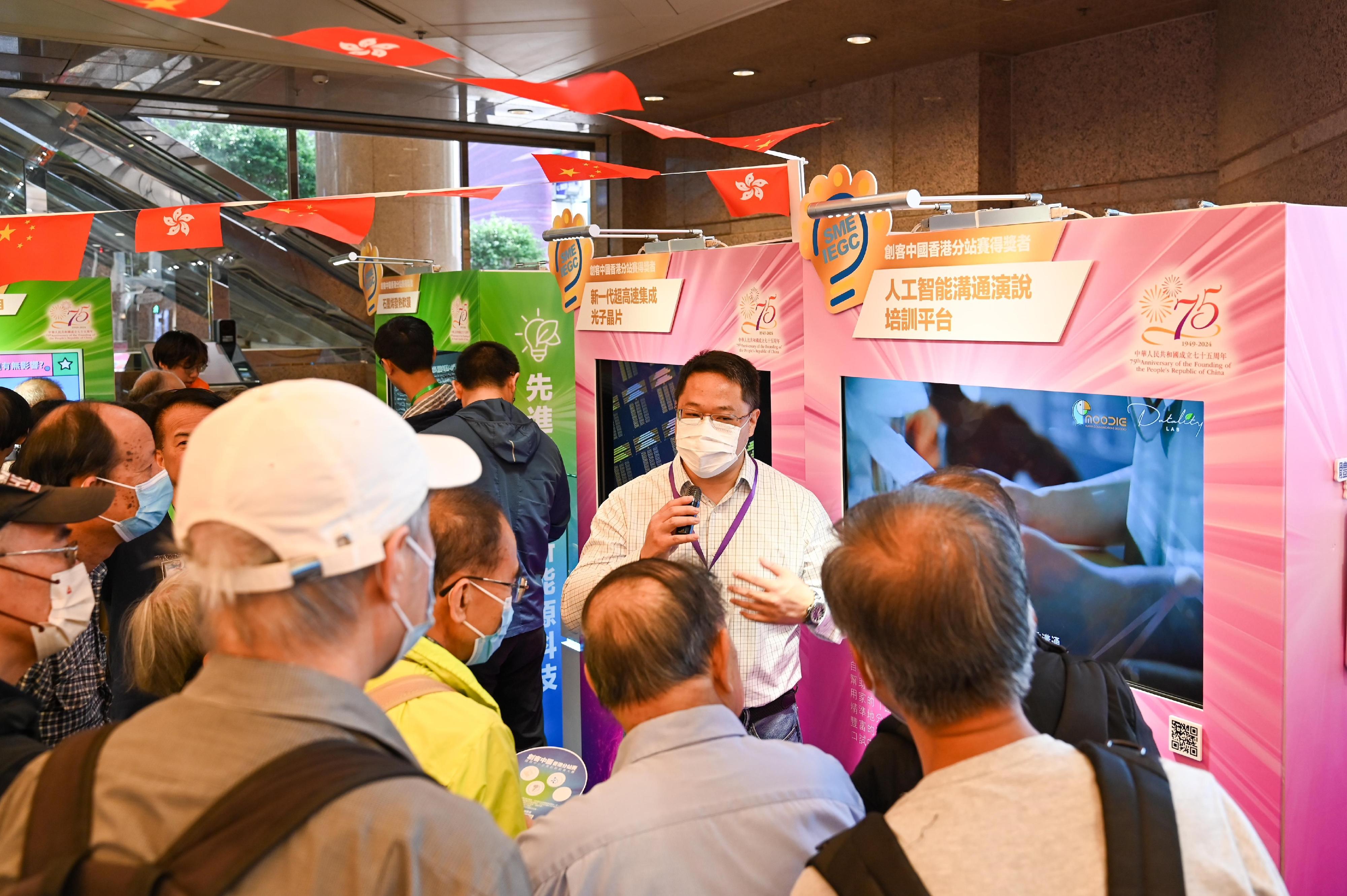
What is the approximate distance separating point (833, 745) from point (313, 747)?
9.11 feet

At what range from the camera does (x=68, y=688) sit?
7.06 ft

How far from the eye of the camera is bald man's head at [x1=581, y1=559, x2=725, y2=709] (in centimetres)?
168

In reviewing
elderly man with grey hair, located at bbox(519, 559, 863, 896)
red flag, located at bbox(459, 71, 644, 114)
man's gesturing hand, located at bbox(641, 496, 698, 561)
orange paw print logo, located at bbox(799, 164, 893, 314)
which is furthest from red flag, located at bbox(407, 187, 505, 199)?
elderly man with grey hair, located at bbox(519, 559, 863, 896)

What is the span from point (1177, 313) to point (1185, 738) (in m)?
0.99

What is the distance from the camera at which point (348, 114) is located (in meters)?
9.88

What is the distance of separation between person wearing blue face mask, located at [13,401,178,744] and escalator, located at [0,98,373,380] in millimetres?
6238

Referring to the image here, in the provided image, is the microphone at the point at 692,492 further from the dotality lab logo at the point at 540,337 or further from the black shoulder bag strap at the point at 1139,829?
the dotality lab logo at the point at 540,337

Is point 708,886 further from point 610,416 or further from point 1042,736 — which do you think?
point 610,416

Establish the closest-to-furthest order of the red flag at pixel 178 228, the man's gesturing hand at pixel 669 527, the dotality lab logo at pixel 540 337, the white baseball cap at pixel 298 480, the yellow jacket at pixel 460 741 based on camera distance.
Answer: the white baseball cap at pixel 298 480, the yellow jacket at pixel 460 741, the man's gesturing hand at pixel 669 527, the red flag at pixel 178 228, the dotality lab logo at pixel 540 337

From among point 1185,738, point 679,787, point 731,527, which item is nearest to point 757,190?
point 731,527

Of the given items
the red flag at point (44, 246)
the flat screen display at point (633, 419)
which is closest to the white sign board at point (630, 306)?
the flat screen display at point (633, 419)

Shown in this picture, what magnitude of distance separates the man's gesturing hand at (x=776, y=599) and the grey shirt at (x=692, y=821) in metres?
1.07

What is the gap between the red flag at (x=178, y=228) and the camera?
18.0ft

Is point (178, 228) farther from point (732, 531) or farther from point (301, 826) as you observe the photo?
point (301, 826)
